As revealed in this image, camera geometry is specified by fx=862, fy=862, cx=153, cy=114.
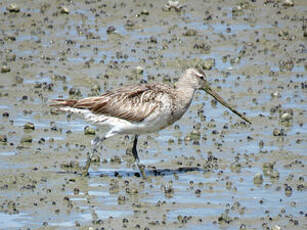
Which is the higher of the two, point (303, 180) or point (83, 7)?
point (83, 7)

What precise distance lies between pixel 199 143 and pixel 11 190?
4.28 m

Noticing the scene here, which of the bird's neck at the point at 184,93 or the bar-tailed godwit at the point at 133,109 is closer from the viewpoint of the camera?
the bar-tailed godwit at the point at 133,109

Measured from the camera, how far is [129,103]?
573 inches

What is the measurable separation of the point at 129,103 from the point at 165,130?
2809mm

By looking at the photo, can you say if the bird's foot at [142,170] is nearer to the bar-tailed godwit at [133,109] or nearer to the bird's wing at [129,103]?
the bar-tailed godwit at [133,109]

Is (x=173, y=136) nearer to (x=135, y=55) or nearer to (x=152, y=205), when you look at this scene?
(x=152, y=205)

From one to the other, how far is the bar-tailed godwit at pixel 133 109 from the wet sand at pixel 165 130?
769 millimetres

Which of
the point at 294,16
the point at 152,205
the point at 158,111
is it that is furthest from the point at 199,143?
the point at 294,16

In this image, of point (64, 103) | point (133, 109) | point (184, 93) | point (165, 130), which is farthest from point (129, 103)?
point (165, 130)

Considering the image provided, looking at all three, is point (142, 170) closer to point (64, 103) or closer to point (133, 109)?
point (133, 109)

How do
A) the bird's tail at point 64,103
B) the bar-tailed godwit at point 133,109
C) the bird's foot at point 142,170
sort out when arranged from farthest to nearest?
the bird's tail at point 64,103, the bar-tailed godwit at point 133,109, the bird's foot at point 142,170

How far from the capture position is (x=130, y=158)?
15.5m

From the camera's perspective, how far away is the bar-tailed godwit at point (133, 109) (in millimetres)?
14352

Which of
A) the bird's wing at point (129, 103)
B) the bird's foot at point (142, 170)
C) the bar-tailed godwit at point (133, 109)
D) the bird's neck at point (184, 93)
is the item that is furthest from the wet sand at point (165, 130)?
the bird's neck at point (184, 93)
